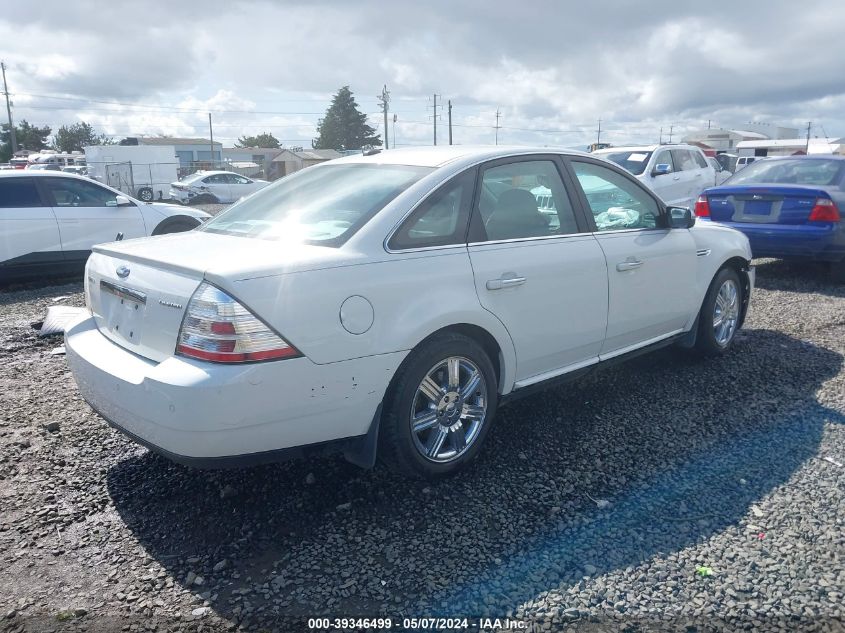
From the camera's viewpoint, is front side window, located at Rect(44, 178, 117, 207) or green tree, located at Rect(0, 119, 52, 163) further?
green tree, located at Rect(0, 119, 52, 163)

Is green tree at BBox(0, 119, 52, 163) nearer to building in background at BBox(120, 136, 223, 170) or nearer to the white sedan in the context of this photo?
building in background at BBox(120, 136, 223, 170)

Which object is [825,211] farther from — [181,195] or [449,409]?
[181,195]

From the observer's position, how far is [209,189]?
1156 inches

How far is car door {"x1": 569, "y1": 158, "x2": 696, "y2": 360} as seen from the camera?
425 cm

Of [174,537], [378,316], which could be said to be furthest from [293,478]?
[378,316]

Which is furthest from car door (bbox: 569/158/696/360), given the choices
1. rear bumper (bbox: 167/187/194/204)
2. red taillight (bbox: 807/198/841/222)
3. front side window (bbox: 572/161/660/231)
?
rear bumper (bbox: 167/187/194/204)

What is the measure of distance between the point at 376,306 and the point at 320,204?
0.87 m

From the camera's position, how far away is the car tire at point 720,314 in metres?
5.16

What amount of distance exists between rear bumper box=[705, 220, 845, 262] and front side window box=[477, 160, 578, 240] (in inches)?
200

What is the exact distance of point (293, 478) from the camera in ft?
11.7

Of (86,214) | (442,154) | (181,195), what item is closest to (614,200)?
(442,154)

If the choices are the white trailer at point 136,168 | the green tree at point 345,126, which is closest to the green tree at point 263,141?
the green tree at point 345,126

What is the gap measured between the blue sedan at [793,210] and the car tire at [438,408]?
5932 mm

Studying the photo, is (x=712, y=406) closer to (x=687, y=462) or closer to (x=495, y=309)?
(x=687, y=462)
